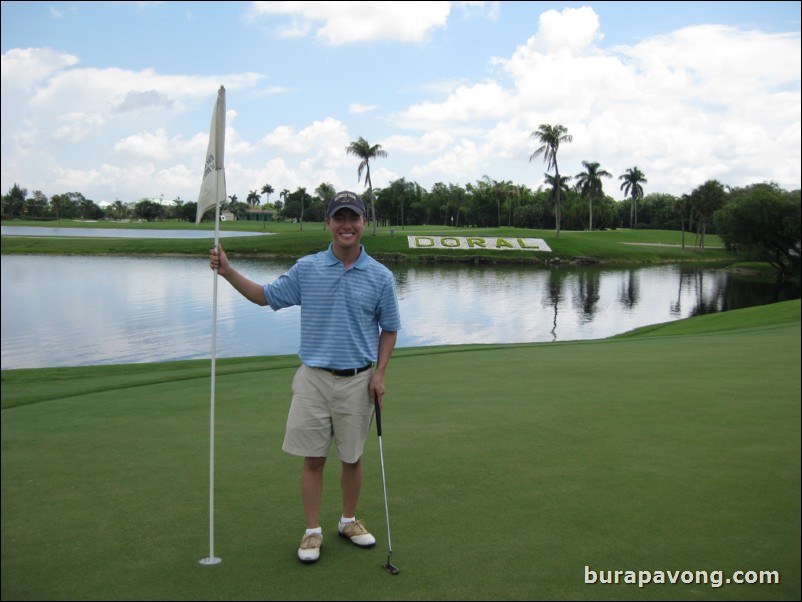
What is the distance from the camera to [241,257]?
217ft

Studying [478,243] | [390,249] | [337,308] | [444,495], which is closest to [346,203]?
[337,308]

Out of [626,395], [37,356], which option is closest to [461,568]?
[626,395]

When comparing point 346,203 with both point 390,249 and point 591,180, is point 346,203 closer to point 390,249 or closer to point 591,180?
point 390,249

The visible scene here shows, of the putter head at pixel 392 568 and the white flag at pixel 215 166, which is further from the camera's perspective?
the white flag at pixel 215 166

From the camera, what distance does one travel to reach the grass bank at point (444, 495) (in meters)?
3.82

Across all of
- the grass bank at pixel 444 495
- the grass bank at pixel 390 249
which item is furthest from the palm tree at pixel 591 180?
the grass bank at pixel 444 495

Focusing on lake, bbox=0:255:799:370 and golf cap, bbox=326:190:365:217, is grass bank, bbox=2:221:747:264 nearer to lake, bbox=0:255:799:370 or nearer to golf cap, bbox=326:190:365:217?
lake, bbox=0:255:799:370

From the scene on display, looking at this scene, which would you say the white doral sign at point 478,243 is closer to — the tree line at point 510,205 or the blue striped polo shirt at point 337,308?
the tree line at point 510,205

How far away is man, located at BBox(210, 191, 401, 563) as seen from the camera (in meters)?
4.49

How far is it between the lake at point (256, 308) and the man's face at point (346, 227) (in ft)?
8.29

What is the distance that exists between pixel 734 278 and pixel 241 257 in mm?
41240

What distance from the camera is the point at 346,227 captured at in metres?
4.51

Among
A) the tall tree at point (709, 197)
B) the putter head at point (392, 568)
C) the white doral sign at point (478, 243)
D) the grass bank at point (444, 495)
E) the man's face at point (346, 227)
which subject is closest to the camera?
the grass bank at point (444, 495)

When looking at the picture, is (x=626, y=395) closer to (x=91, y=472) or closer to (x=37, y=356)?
(x=91, y=472)
